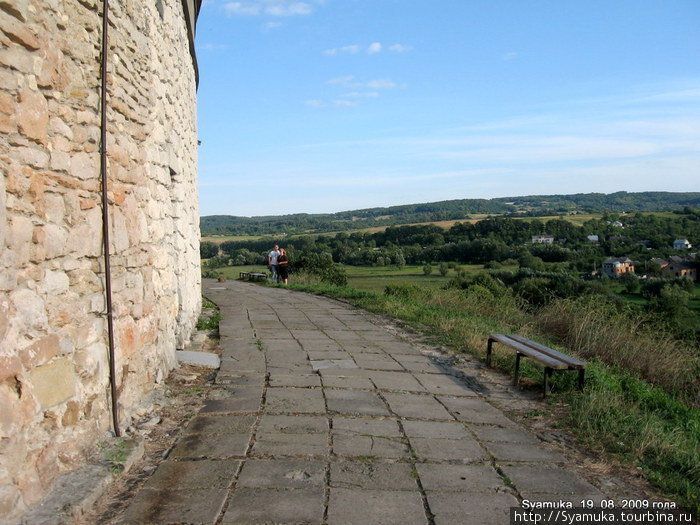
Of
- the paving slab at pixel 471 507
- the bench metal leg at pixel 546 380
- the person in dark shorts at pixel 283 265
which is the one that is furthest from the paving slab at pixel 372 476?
the person in dark shorts at pixel 283 265

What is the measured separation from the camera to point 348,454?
3.13m

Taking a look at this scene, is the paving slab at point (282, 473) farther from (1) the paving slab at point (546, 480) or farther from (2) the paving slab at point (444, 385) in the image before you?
(2) the paving slab at point (444, 385)

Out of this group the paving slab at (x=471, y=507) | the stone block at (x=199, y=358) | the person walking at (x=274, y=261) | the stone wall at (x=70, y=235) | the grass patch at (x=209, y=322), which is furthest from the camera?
the person walking at (x=274, y=261)

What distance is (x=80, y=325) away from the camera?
2939mm

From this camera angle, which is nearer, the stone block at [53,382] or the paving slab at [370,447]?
the stone block at [53,382]

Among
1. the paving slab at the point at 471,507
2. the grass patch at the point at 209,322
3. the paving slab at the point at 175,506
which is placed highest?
the grass patch at the point at 209,322

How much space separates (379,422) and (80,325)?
1946 millimetres

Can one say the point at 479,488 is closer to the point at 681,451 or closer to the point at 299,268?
the point at 681,451

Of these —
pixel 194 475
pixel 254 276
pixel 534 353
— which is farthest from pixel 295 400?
pixel 254 276

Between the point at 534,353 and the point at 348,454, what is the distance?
226 centimetres

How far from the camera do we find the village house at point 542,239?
37.3 metres

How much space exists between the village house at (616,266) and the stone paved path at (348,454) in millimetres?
23056

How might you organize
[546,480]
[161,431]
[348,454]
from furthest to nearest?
[161,431], [348,454], [546,480]

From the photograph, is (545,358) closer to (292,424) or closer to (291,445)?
(292,424)
